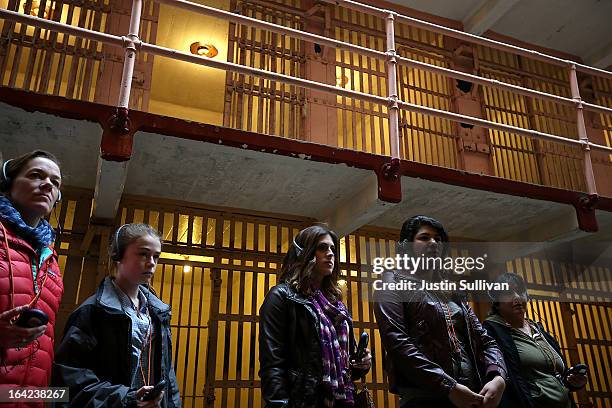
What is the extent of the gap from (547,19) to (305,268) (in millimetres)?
7412

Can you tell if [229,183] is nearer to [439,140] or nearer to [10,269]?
[10,269]

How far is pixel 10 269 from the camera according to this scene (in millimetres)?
2076

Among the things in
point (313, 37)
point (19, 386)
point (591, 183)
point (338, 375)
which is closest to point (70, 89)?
point (313, 37)

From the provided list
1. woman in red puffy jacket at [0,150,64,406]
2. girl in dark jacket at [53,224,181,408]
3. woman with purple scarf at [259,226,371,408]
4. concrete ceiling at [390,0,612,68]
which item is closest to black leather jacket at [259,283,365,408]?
woman with purple scarf at [259,226,371,408]

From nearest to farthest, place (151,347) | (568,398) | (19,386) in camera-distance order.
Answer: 1. (19,386)
2. (151,347)
3. (568,398)

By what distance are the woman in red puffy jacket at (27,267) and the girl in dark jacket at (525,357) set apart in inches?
112

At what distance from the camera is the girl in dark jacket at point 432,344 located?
281cm

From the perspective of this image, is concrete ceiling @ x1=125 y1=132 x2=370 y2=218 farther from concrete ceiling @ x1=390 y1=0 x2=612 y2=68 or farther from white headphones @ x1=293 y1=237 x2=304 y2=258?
concrete ceiling @ x1=390 y1=0 x2=612 y2=68

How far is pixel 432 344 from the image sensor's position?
2.97 meters

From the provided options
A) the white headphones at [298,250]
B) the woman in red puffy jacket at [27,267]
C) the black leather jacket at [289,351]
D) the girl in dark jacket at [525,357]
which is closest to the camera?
the woman in red puffy jacket at [27,267]

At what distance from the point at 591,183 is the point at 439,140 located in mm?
2518

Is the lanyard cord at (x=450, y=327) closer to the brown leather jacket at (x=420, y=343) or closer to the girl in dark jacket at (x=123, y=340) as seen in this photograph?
the brown leather jacket at (x=420, y=343)

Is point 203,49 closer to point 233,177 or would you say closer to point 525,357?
point 233,177

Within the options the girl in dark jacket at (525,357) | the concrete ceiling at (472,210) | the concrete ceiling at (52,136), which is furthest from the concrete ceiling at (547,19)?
the concrete ceiling at (52,136)
